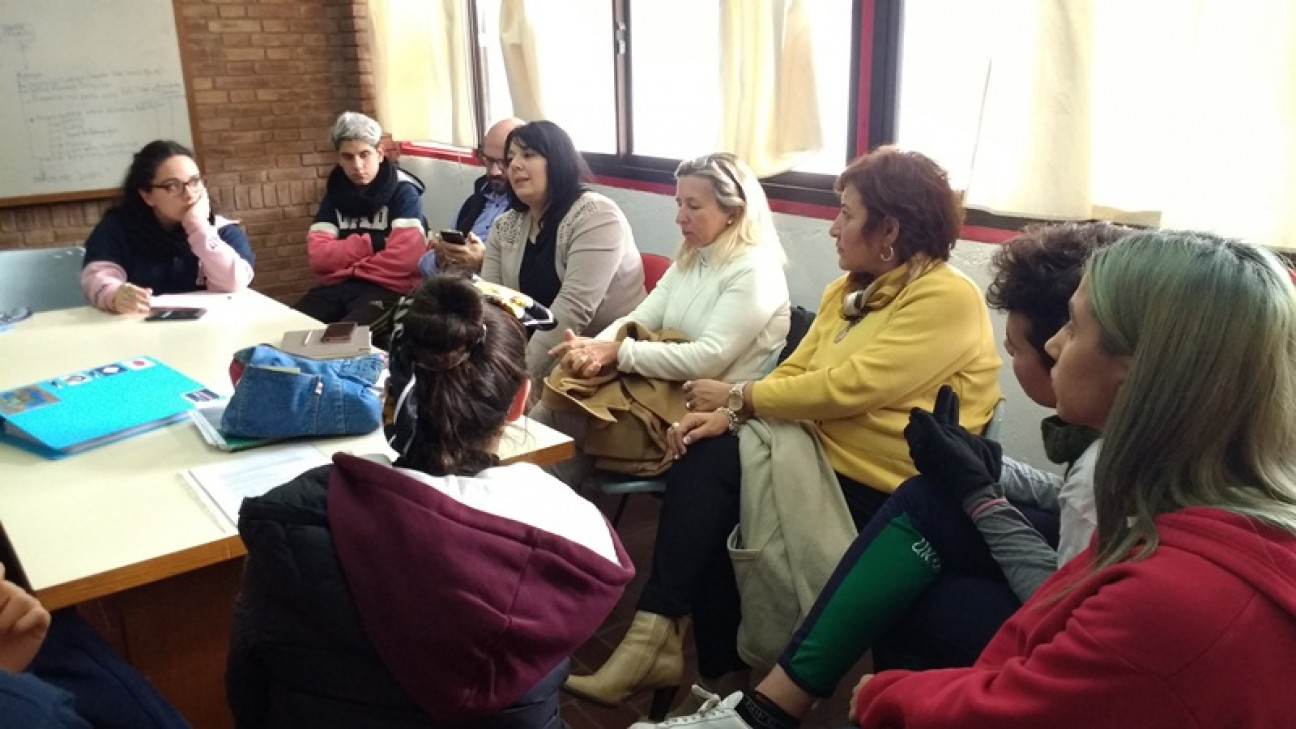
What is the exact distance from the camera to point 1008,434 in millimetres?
2408

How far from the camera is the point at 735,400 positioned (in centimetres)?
214

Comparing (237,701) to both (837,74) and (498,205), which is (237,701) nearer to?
(837,74)

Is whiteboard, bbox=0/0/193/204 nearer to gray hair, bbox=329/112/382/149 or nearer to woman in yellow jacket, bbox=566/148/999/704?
gray hair, bbox=329/112/382/149

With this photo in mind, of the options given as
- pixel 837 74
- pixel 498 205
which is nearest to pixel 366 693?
pixel 837 74

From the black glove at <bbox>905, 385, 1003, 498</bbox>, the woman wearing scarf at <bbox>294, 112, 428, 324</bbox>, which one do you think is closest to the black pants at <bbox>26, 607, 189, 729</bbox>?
the black glove at <bbox>905, 385, 1003, 498</bbox>

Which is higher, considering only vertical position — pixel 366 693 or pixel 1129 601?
pixel 1129 601

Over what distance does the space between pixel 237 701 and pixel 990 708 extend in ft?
3.03

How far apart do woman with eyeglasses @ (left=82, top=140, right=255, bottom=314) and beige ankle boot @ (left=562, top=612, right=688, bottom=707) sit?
187 cm

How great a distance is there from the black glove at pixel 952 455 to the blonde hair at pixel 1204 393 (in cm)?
56

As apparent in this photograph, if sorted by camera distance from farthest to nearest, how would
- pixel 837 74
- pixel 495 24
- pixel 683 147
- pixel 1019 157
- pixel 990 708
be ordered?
1. pixel 495 24
2. pixel 683 147
3. pixel 837 74
4. pixel 1019 157
5. pixel 990 708

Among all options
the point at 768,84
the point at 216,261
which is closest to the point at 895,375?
the point at 768,84

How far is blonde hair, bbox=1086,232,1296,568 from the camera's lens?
0.91m

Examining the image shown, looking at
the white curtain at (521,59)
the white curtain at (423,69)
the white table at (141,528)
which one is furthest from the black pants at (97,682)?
the white curtain at (423,69)

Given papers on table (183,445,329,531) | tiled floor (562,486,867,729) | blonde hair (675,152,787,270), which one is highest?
blonde hair (675,152,787,270)
